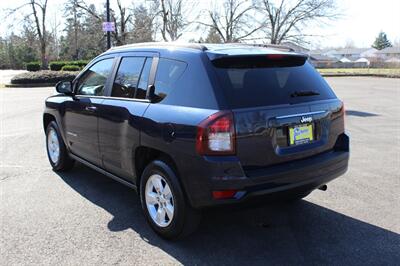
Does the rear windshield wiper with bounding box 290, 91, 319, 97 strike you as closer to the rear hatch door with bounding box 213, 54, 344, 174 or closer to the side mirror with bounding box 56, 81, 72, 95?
the rear hatch door with bounding box 213, 54, 344, 174

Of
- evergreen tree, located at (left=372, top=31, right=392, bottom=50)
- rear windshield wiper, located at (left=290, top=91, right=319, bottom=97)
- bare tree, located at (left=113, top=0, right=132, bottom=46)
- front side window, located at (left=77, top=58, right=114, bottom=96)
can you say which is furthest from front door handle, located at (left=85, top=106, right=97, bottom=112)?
evergreen tree, located at (left=372, top=31, right=392, bottom=50)

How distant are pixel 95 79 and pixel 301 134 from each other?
271cm

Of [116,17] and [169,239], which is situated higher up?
[116,17]

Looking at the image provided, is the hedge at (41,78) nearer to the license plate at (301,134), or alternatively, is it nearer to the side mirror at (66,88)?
the side mirror at (66,88)

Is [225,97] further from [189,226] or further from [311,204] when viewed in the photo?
[311,204]

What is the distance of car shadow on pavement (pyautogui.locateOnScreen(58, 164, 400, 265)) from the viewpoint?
3.58 meters

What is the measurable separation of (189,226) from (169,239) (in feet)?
0.96

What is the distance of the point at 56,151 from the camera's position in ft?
20.7

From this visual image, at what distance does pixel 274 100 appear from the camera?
12.0 ft

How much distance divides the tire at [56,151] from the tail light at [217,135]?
10.7 ft

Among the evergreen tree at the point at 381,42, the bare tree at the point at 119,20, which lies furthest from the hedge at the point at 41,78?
the evergreen tree at the point at 381,42

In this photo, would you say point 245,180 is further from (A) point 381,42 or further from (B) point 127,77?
(A) point 381,42

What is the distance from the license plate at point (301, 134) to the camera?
370cm

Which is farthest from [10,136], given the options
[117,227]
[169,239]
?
[169,239]
